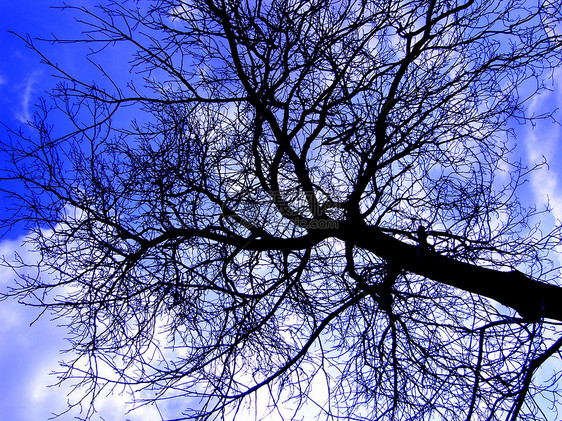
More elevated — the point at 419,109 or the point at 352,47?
the point at 352,47

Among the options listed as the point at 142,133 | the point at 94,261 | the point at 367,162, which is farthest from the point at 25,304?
the point at 367,162

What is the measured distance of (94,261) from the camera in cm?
316

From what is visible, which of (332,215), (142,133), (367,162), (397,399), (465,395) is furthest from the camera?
(332,215)

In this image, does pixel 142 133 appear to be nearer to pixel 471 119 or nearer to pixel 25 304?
pixel 25 304

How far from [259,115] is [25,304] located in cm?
243

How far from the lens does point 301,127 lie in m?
3.20

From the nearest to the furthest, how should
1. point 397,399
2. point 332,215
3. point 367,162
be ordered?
point 397,399
point 367,162
point 332,215

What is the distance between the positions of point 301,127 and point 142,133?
1430mm

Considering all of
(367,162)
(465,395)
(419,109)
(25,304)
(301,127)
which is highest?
(301,127)

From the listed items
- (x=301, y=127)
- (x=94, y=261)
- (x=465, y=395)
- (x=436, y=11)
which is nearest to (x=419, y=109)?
(x=436, y=11)

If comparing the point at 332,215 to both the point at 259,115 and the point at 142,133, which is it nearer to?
the point at 259,115

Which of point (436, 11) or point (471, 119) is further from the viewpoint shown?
point (471, 119)
